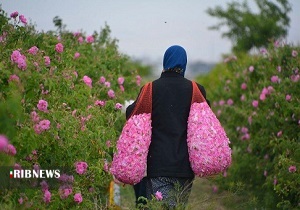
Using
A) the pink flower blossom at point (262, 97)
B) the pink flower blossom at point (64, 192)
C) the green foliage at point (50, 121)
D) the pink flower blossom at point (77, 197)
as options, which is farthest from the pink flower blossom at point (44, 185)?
the pink flower blossom at point (262, 97)

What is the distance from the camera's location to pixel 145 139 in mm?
5746

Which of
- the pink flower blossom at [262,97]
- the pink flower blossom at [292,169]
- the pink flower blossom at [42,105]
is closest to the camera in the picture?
the pink flower blossom at [42,105]

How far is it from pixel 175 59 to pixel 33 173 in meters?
1.45

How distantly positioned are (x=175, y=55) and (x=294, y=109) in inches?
114

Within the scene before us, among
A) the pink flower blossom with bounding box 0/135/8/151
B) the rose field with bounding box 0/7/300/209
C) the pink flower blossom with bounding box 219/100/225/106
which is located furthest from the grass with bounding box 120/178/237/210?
the pink flower blossom with bounding box 0/135/8/151

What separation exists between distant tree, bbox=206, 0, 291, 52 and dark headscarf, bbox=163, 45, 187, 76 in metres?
14.6

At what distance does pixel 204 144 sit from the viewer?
5707 millimetres

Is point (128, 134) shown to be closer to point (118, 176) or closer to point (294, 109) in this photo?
point (118, 176)

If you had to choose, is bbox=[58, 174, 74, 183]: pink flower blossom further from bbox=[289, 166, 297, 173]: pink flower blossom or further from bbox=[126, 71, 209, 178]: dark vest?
bbox=[289, 166, 297, 173]: pink flower blossom

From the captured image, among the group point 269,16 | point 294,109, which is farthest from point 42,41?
point 269,16

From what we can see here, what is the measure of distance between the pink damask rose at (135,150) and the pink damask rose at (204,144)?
34 centimetres

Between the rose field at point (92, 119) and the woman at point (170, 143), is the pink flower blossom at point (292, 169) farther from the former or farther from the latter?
the woman at point (170, 143)

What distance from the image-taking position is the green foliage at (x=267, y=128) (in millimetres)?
7992

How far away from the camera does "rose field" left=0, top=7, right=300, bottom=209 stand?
5199 millimetres
